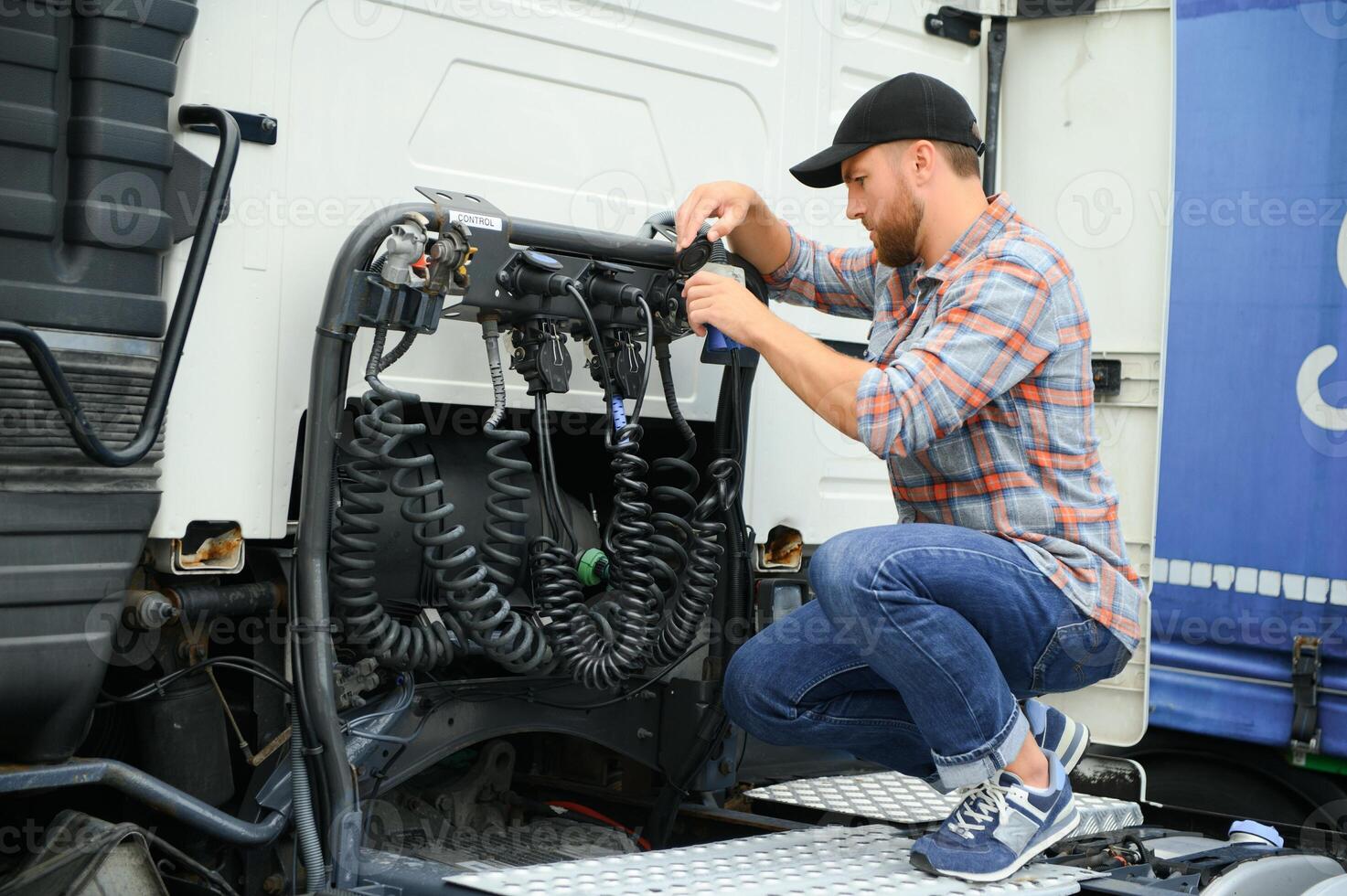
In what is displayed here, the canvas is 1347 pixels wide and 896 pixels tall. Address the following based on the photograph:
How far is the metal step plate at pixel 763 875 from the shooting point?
227 centimetres

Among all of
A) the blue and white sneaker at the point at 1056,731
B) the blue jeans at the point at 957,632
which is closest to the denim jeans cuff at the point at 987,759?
the blue jeans at the point at 957,632

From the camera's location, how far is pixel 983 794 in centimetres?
248

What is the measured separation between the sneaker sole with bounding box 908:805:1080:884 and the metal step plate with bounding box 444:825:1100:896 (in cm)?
1

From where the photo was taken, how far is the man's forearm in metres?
2.47

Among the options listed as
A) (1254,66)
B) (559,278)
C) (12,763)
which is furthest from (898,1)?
(12,763)

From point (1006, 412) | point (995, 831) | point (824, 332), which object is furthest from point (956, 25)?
point (995, 831)

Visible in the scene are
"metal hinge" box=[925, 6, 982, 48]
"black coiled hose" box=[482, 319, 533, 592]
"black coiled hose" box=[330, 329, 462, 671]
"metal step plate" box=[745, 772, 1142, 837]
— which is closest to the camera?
"black coiled hose" box=[330, 329, 462, 671]

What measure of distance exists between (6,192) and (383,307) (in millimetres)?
619

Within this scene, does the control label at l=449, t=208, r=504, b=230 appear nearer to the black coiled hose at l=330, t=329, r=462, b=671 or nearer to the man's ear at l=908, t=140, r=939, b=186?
the black coiled hose at l=330, t=329, r=462, b=671

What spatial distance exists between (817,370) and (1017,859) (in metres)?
0.92

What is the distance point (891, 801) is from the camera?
3.34m

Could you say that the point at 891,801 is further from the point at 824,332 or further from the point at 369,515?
the point at 369,515

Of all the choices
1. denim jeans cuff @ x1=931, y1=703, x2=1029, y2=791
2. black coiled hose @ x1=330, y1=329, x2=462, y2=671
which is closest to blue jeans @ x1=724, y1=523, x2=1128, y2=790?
denim jeans cuff @ x1=931, y1=703, x2=1029, y2=791

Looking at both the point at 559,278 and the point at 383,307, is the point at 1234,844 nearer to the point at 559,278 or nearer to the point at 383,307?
the point at 559,278
